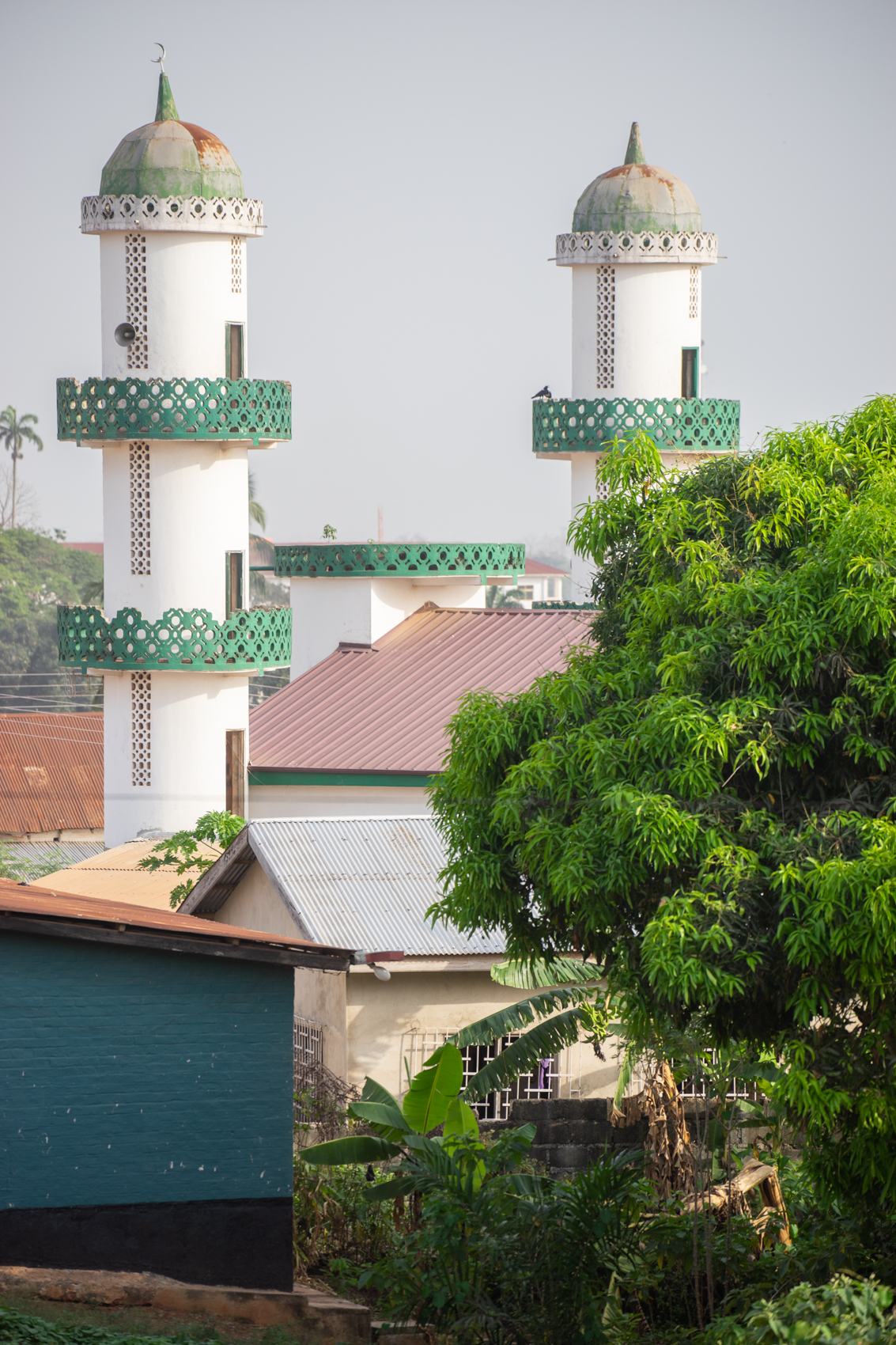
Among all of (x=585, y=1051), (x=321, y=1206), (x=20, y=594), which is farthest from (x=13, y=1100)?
(x=20, y=594)

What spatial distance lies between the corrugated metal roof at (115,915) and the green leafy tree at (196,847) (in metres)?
11.6

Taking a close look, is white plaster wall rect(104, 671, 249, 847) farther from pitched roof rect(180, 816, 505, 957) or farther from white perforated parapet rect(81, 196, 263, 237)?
pitched roof rect(180, 816, 505, 957)

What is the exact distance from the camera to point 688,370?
3903 centimetres

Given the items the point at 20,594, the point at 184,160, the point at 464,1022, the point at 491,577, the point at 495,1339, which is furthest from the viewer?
the point at 20,594

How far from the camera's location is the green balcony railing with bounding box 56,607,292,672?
101 feet

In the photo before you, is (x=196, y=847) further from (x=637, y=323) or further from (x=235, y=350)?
(x=637, y=323)

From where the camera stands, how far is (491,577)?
38.1m

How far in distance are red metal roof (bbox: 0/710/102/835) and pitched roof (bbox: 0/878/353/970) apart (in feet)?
150

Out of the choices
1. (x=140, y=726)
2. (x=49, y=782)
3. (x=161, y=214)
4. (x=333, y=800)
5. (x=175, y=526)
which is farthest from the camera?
(x=49, y=782)

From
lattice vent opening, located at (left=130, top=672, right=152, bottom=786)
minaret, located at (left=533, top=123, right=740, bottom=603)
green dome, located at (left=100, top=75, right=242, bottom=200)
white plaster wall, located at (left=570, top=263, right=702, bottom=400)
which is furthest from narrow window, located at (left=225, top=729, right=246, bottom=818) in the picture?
white plaster wall, located at (left=570, top=263, right=702, bottom=400)

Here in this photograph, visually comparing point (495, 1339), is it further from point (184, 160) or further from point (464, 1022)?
point (184, 160)

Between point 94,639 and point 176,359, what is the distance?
5.13m

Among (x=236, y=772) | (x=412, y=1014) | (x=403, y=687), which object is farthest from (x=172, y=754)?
(x=412, y=1014)

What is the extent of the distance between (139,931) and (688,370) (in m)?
29.5
